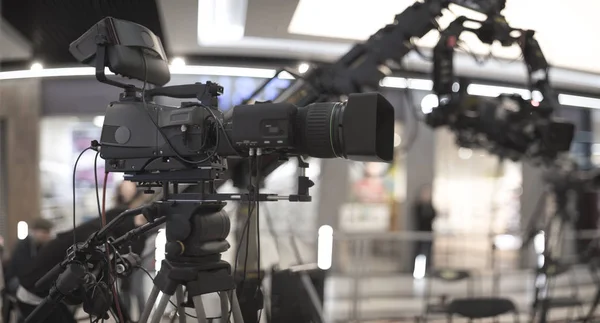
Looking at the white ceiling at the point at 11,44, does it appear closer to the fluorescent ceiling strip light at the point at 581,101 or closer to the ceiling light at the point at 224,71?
the ceiling light at the point at 224,71

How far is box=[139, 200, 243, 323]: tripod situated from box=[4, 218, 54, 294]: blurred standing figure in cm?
70

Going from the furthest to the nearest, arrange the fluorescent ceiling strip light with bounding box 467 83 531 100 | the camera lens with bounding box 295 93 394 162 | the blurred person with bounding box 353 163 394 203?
the blurred person with bounding box 353 163 394 203
the fluorescent ceiling strip light with bounding box 467 83 531 100
the camera lens with bounding box 295 93 394 162

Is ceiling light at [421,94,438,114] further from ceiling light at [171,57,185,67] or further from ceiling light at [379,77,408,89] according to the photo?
ceiling light at [171,57,185,67]

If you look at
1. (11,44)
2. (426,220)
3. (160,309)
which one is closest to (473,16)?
(160,309)

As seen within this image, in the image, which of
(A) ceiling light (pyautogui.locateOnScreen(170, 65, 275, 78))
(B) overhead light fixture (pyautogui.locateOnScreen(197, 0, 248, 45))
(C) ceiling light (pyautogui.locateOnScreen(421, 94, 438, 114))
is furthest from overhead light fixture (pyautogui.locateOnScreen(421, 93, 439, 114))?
(B) overhead light fixture (pyautogui.locateOnScreen(197, 0, 248, 45))

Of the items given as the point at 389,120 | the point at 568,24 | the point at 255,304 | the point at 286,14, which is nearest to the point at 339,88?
the point at 286,14

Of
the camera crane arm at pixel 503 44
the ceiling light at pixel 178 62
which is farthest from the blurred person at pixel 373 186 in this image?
the ceiling light at pixel 178 62

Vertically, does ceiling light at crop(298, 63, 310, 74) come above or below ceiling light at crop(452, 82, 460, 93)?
above

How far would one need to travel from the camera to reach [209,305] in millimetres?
1511

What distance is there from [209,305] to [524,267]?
4747 millimetres

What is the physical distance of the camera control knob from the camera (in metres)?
1.39

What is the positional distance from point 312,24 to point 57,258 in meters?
1.48

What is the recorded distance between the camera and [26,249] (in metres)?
1.93

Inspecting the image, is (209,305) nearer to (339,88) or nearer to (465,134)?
(339,88)
